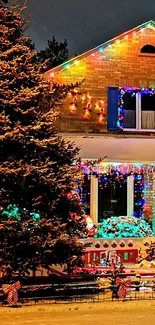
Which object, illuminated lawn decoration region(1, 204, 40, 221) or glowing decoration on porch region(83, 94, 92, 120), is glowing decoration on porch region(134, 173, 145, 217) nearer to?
glowing decoration on porch region(83, 94, 92, 120)

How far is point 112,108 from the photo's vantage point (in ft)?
48.3

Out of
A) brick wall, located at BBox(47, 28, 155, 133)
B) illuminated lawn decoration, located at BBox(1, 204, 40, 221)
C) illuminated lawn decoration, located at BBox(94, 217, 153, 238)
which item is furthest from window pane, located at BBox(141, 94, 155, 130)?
illuminated lawn decoration, located at BBox(1, 204, 40, 221)

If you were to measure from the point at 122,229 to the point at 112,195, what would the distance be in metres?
1.90

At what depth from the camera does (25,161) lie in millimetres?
8938

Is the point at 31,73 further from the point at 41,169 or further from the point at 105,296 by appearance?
the point at 105,296

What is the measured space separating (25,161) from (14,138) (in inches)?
20.5

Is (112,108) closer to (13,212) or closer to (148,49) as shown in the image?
(148,49)

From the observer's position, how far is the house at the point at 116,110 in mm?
14445

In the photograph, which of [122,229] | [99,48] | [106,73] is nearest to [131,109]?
[106,73]

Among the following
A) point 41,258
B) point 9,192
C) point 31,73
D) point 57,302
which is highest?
point 31,73

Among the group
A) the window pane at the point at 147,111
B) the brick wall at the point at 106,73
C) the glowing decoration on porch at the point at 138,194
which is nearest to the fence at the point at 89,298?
the glowing decoration on porch at the point at 138,194

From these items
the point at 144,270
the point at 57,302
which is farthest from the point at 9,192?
the point at 144,270

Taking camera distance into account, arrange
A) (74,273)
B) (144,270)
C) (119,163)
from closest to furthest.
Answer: (74,273)
(144,270)
(119,163)

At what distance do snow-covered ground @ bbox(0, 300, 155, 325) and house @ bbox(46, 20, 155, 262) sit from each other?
5718 millimetres
